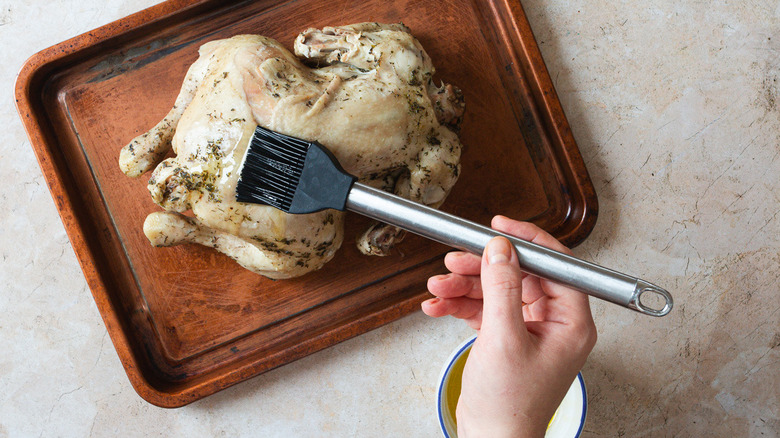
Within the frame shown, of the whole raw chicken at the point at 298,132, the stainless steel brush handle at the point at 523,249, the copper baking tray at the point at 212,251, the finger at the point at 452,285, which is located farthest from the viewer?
the copper baking tray at the point at 212,251

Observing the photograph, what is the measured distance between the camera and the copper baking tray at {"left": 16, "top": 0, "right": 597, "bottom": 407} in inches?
75.9

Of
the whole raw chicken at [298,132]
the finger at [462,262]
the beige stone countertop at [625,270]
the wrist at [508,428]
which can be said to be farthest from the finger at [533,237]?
the beige stone countertop at [625,270]

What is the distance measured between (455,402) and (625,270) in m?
0.80

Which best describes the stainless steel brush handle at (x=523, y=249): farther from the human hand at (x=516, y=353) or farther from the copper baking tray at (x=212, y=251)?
the copper baking tray at (x=212, y=251)

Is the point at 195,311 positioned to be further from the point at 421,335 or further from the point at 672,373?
the point at 672,373

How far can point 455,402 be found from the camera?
5.88 feet

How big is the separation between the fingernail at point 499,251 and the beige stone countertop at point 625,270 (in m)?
0.78

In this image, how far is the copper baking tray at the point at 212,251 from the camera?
193 cm

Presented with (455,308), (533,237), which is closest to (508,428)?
(455,308)

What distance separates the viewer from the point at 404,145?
161 cm

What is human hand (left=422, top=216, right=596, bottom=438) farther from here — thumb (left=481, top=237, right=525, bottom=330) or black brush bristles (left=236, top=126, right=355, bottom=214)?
black brush bristles (left=236, top=126, right=355, bottom=214)

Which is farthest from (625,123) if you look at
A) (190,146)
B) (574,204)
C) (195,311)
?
(195,311)

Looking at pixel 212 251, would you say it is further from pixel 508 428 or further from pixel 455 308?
pixel 508 428

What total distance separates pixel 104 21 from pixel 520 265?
1.78m
